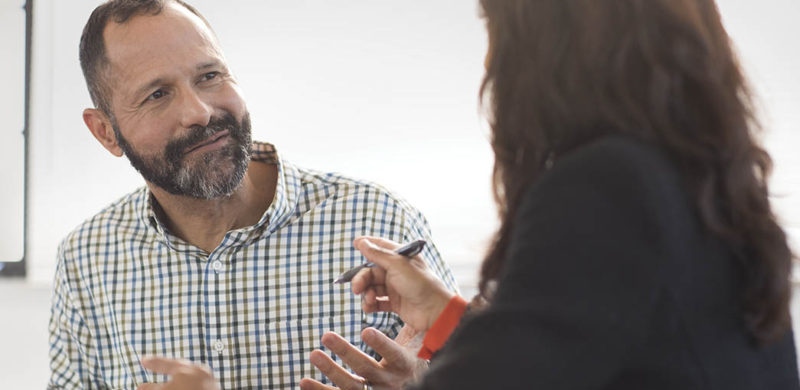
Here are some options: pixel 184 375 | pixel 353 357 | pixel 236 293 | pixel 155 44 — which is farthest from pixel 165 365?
pixel 155 44

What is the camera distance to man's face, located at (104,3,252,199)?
1456 mm

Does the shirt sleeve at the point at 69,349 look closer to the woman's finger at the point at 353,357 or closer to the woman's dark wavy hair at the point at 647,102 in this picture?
the woman's finger at the point at 353,357

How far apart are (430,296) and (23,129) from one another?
5.68 ft

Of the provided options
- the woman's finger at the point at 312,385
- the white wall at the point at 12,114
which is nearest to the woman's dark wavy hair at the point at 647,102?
the woman's finger at the point at 312,385

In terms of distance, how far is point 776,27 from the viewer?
6.28ft

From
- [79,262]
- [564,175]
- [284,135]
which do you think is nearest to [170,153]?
[79,262]

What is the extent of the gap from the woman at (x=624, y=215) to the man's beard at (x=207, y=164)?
0.76 meters

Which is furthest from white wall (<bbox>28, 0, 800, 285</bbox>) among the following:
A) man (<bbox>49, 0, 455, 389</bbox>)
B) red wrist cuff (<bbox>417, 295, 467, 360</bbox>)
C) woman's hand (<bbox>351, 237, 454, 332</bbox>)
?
red wrist cuff (<bbox>417, 295, 467, 360</bbox>)

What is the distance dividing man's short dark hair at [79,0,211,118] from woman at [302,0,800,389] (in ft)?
3.04

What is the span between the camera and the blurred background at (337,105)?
195 cm

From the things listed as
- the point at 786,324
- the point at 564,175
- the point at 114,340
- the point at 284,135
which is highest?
the point at 564,175

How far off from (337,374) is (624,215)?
740 mm

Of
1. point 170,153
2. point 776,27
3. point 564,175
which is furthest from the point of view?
point 776,27

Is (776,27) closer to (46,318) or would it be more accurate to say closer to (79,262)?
(79,262)
